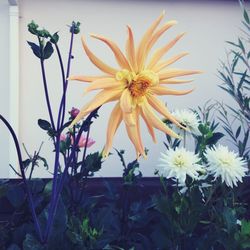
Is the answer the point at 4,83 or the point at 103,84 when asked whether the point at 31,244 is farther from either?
the point at 4,83

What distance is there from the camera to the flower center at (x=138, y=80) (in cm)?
74

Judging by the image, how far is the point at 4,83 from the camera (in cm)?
186

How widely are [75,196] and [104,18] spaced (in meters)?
1.12

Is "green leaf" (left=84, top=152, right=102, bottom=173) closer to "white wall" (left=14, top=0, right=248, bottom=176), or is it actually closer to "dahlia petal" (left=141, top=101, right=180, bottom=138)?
"dahlia petal" (left=141, top=101, right=180, bottom=138)

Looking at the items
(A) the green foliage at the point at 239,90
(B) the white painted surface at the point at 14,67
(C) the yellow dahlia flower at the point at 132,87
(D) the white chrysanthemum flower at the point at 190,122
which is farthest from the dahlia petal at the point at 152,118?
(B) the white painted surface at the point at 14,67

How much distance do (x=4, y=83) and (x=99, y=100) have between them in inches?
49.6

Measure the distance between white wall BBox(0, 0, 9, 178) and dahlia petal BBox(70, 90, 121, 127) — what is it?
121 cm

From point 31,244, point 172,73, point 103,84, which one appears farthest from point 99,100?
point 31,244

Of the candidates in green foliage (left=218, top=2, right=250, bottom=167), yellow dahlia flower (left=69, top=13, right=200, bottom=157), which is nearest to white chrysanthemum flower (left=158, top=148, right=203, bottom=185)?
yellow dahlia flower (left=69, top=13, right=200, bottom=157)

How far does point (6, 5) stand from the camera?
187 centimetres

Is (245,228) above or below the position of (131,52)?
below

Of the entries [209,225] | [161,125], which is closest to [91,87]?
[161,125]

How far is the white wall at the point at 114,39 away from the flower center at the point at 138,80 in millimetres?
937

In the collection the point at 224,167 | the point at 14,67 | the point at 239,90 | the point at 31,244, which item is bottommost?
the point at 31,244
